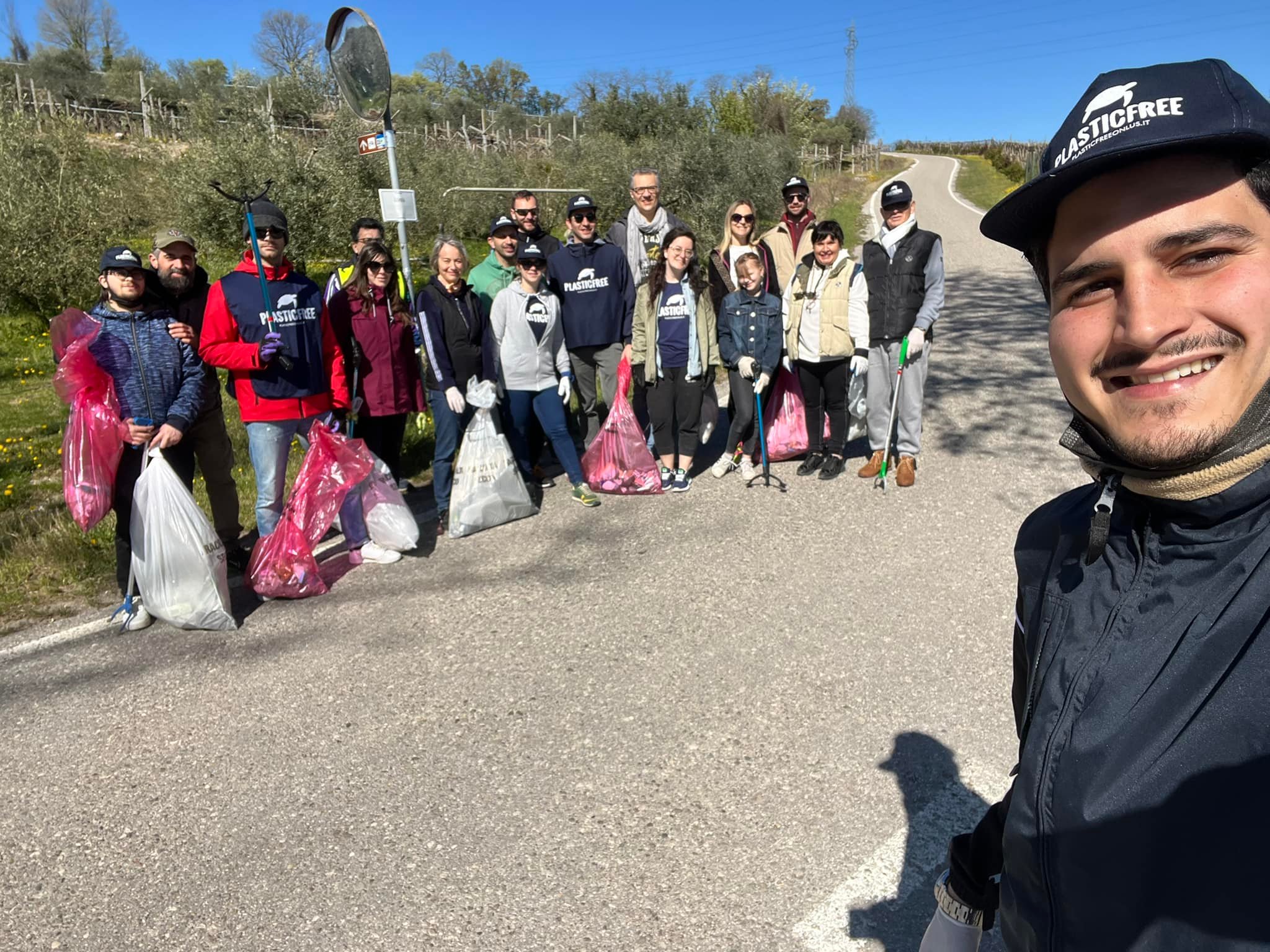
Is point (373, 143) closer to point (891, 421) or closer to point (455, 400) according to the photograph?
point (455, 400)

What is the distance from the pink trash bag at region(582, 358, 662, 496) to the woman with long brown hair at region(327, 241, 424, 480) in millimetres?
1443

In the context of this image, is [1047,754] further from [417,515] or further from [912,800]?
[417,515]

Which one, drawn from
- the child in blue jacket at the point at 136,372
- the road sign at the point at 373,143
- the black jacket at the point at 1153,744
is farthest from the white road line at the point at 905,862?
the road sign at the point at 373,143

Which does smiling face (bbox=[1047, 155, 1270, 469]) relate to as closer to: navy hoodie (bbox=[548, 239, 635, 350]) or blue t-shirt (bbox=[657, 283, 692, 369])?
blue t-shirt (bbox=[657, 283, 692, 369])

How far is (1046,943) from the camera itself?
39.5 inches

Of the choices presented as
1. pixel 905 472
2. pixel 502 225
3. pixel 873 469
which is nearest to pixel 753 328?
pixel 873 469

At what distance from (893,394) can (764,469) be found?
1081 millimetres

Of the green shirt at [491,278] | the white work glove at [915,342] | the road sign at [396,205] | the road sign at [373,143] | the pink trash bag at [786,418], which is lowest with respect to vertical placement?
the pink trash bag at [786,418]

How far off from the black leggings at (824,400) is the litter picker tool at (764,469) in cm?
36

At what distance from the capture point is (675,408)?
6406 mm

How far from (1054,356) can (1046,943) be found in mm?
714

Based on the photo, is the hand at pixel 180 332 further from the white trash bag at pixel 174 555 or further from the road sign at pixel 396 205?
the road sign at pixel 396 205

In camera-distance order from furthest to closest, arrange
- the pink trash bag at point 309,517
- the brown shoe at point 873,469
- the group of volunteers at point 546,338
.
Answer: the brown shoe at point 873,469 → the group of volunteers at point 546,338 → the pink trash bag at point 309,517

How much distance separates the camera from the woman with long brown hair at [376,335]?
5.65 metres
